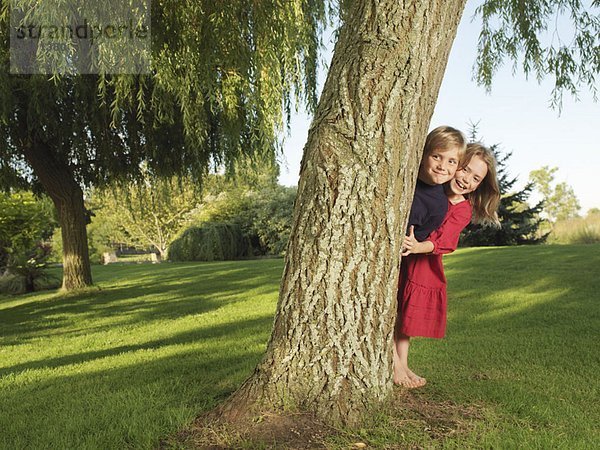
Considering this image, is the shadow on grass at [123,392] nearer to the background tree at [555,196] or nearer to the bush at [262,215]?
the bush at [262,215]

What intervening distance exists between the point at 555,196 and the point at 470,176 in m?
48.3

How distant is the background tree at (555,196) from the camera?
45906 millimetres

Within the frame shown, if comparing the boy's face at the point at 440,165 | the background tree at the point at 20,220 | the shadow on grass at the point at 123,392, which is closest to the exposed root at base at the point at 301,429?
the shadow on grass at the point at 123,392

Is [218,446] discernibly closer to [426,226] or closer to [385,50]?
[426,226]

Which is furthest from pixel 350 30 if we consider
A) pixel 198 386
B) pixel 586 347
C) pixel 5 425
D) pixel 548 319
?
pixel 548 319

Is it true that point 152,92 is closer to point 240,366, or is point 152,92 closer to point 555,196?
point 240,366

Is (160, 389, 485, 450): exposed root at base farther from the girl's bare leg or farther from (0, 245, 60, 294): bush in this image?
(0, 245, 60, 294): bush

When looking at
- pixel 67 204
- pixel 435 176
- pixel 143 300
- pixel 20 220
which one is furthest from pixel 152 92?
pixel 20 220

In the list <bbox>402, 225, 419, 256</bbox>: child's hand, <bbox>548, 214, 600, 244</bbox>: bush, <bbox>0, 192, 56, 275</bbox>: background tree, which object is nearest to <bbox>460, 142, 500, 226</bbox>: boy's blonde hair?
<bbox>402, 225, 419, 256</bbox>: child's hand

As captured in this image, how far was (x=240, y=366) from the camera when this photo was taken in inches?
158

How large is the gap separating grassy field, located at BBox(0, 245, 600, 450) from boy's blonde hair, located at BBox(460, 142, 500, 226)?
105 centimetres

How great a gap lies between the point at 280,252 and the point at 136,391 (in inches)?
835

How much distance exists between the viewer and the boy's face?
9.71 feet

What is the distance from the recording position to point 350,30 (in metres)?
2.60
